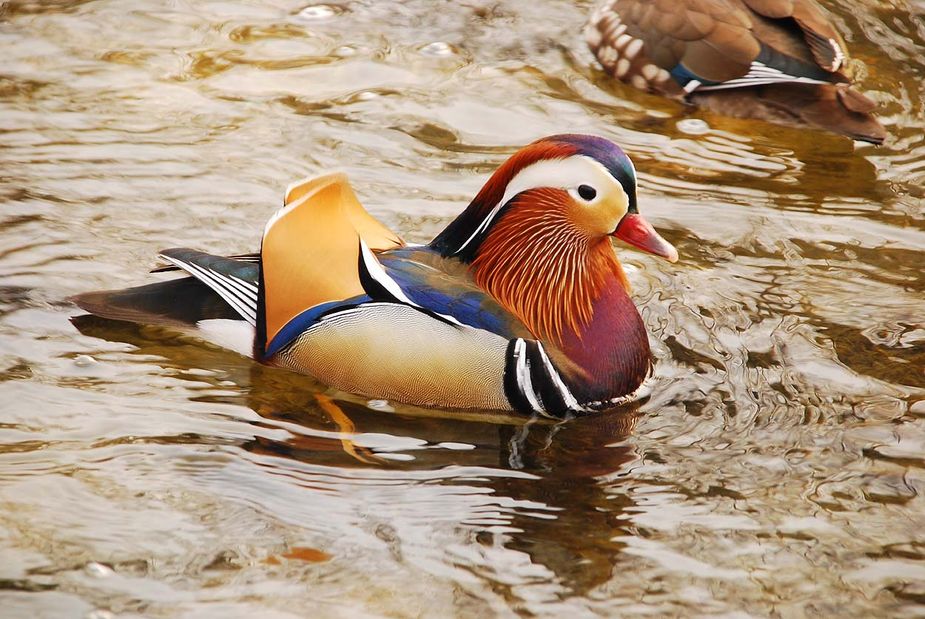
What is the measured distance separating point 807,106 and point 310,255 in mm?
3711

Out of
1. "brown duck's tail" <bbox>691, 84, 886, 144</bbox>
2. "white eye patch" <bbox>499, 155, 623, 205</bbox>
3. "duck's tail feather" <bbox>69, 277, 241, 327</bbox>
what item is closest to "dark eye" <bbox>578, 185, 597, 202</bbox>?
"white eye patch" <bbox>499, 155, 623, 205</bbox>

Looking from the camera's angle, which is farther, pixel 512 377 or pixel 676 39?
pixel 676 39

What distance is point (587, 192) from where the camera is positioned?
15.7 feet

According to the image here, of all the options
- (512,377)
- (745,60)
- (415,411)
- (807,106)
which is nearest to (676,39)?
(745,60)

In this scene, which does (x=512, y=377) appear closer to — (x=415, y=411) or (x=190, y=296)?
(x=415, y=411)

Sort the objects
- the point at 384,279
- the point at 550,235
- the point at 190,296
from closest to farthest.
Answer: the point at 384,279 < the point at 550,235 < the point at 190,296

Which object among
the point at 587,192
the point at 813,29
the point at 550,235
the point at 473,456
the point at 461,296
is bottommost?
the point at 473,456

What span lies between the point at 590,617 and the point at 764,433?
1.29 meters

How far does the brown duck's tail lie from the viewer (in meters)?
7.12

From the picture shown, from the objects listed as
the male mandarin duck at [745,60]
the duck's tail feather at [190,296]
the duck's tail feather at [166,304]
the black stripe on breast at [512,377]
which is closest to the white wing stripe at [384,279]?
the black stripe on breast at [512,377]

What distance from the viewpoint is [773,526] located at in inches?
163

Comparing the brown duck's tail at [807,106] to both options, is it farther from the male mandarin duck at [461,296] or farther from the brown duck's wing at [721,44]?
the male mandarin duck at [461,296]

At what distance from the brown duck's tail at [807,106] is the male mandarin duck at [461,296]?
8.73 feet

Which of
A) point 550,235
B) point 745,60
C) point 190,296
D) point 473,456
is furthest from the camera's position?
point 745,60
